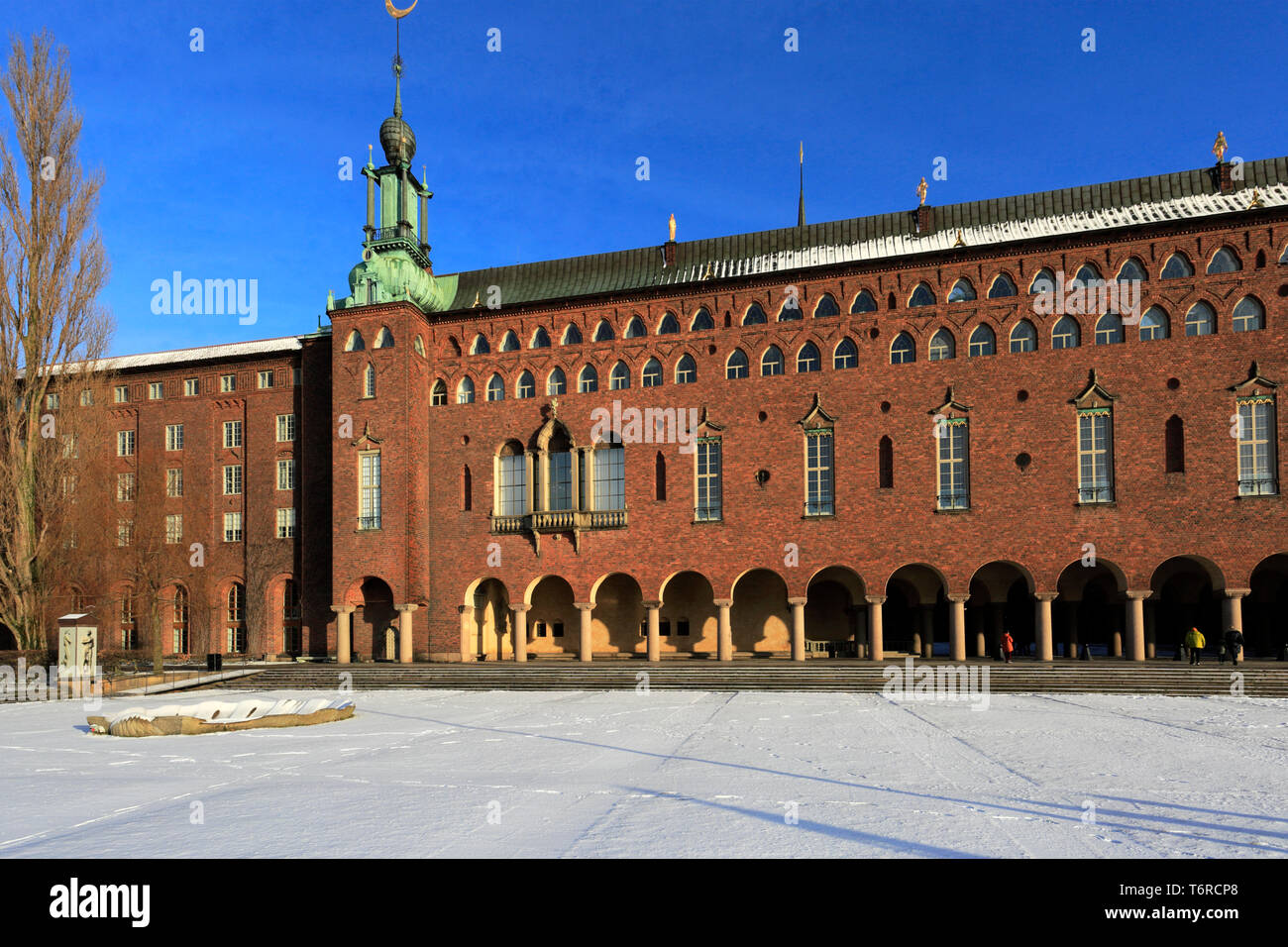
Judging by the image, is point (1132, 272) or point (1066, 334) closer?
point (1132, 272)

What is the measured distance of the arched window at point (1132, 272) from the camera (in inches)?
1077

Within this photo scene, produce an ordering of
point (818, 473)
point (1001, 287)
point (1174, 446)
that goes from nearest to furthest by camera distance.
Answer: point (1174, 446) < point (1001, 287) < point (818, 473)

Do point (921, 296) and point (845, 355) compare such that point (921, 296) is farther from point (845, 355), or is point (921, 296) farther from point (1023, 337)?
point (1023, 337)

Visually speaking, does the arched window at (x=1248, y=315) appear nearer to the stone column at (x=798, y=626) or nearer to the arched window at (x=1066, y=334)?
the arched window at (x=1066, y=334)

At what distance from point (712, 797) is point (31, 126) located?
119 ft

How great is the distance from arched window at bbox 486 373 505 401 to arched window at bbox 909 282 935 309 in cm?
1638

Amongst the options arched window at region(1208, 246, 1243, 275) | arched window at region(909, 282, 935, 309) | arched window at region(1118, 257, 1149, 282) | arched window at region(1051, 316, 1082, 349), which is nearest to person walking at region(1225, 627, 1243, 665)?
arched window at region(1051, 316, 1082, 349)

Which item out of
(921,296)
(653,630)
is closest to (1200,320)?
(921,296)

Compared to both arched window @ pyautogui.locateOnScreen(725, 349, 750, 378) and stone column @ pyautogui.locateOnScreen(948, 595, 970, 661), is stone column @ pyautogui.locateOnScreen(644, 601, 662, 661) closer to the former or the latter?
arched window @ pyautogui.locateOnScreen(725, 349, 750, 378)

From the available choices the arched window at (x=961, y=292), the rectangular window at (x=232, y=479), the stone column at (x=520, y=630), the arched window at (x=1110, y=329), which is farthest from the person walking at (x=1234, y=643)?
the rectangular window at (x=232, y=479)

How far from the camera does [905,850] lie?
8.35 m

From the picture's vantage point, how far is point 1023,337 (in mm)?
28422

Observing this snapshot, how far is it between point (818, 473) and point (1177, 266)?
13466 millimetres

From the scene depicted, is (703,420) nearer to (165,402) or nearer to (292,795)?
(292,795)
